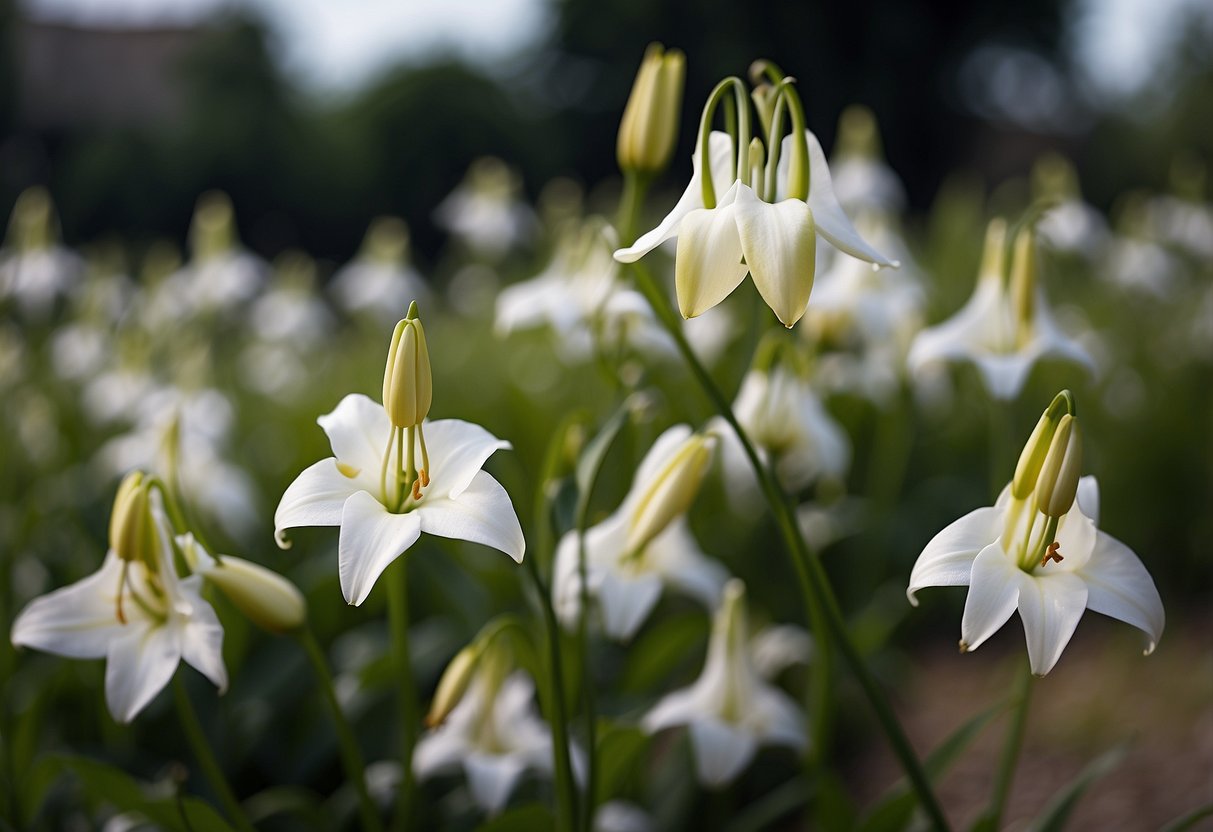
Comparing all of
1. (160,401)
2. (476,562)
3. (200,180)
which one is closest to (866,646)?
(476,562)

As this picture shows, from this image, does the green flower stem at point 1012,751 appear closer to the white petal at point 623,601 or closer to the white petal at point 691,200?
the white petal at point 623,601

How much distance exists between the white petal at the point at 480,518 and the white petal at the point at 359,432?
0.11 meters

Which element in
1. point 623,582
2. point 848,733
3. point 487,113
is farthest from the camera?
point 487,113

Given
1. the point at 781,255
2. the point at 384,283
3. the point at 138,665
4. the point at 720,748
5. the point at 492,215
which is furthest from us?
the point at 492,215

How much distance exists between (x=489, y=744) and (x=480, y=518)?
0.60m

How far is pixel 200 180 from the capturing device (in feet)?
34.2

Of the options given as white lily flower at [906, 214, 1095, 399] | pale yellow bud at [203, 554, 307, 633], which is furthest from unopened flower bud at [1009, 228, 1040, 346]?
pale yellow bud at [203, 554, 307, 633]

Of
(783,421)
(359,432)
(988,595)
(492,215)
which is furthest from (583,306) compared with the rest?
(492,215)

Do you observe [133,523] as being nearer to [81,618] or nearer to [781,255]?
[81,618]

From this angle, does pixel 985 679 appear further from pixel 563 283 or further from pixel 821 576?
pixel 821 576

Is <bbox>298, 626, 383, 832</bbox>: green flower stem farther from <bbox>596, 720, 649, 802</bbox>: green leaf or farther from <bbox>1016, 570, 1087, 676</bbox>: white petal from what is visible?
<bbox>1016, 570, 1087, 676</bbox>: white petal

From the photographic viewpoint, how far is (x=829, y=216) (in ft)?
3.01

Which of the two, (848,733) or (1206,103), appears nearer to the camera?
(848,733)

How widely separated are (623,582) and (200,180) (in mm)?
10263
